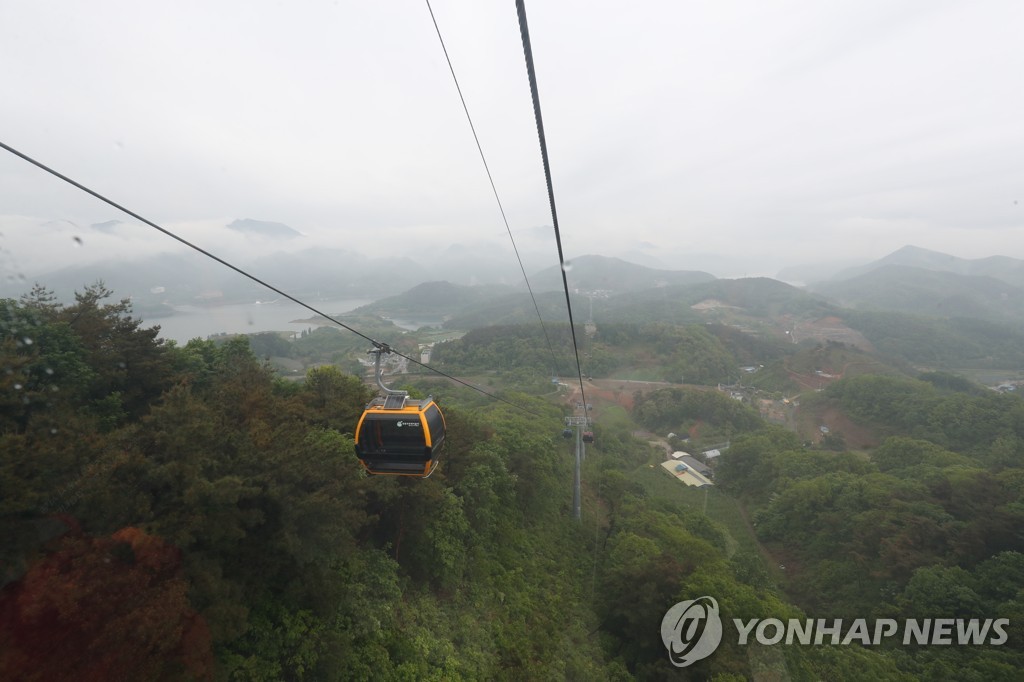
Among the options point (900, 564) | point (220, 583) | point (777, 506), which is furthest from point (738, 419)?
point (220, 583)

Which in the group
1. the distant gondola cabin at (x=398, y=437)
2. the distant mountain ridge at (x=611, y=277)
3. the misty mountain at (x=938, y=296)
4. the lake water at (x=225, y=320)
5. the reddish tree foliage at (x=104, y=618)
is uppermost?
the distant mountain ridge at (x=611, y=277)

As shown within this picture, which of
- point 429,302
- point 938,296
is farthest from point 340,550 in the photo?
point 938,296

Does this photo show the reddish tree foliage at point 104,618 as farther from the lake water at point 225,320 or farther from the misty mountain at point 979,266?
the misty mountain at point 979,266

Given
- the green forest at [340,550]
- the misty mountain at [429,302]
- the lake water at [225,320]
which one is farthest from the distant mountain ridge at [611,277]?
the green forest at [340,550]

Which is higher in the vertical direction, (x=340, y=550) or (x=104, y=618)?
(x=104, y=618)

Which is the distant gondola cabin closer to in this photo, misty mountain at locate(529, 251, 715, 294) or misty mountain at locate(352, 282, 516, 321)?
misty mountain at locate(352, 282, 516, 321)

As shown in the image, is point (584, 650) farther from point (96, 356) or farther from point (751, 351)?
point (751, 351)

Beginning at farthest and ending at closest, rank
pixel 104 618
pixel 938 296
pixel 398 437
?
pixel 938 296, pixel 398 437, pixel 104 618

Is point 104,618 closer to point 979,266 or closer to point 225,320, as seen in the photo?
point 225,320
